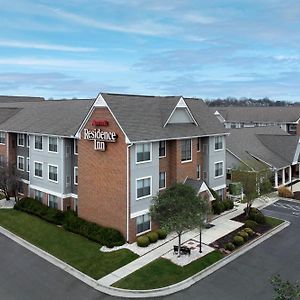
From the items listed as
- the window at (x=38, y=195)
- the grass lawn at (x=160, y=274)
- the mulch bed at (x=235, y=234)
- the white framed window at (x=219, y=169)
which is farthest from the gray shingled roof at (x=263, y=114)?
the grass lawn at (x=160, y=274)

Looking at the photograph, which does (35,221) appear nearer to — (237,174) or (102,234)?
(102,234)

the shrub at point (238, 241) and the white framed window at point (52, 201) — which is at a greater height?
the white framed window at point (52, 201)

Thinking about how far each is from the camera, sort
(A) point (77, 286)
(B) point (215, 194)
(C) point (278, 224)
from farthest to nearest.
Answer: (B) point (215, 194), (C) point (278, 224), (A) point (77, 286)

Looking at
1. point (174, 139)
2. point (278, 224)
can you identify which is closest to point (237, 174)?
point (278, 224)

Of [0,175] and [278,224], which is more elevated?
[0,175]

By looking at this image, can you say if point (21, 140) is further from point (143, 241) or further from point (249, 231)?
point (249, 231)

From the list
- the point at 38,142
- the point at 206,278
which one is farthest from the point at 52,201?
the point at 206,278

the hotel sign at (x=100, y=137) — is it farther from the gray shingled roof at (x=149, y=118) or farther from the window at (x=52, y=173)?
the window at (x=52, y=173)

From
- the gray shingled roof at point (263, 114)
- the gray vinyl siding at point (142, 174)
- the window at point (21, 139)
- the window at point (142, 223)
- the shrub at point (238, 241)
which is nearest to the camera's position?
the shrub at point (238, 241)
